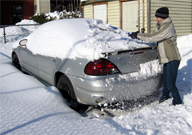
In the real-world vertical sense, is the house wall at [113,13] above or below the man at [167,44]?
above

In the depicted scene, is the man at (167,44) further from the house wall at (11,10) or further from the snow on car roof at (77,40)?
the house wall at (11,10)

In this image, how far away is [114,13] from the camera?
1173 centimetres

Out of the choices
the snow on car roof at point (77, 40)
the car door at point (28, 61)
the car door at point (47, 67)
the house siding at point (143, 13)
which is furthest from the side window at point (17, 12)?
the car door at point (47, 67)

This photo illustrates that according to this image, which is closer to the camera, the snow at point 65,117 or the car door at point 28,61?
the snow at point 65,117

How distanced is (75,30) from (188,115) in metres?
→ 2.35

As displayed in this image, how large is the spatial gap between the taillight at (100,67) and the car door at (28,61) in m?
1.87

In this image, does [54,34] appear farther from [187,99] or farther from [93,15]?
[93,15]

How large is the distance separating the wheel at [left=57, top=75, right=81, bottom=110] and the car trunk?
863mm

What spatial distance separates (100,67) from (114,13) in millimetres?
9273

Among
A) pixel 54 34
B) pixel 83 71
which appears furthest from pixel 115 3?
pixel 83 71

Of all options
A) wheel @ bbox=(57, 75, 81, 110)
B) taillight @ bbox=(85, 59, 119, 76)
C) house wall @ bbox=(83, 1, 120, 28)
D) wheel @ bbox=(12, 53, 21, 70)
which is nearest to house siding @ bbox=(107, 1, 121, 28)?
house wall @ bbox=(83, 1, 120, 28)

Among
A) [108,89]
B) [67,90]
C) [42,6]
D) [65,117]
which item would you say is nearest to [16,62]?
[67,90]

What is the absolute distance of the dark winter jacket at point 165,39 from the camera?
333 cm

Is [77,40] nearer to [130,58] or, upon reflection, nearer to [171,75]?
[130,58]
